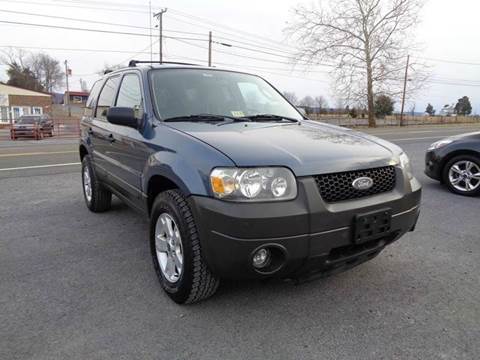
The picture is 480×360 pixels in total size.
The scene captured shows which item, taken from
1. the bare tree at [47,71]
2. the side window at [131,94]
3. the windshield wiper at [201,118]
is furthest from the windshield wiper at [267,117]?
the bare tree at [47,71]

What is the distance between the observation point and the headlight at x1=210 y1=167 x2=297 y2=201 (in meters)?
2.26

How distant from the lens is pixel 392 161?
2.77 meters

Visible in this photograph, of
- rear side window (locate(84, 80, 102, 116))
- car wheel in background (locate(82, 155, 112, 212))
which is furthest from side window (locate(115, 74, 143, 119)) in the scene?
car wheel in background (locate(82, 155, 112, 212))

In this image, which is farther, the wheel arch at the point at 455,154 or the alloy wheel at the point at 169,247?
the wheel arch at the point at 455,154

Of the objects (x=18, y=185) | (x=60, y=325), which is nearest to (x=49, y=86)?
(x=18, y=185)

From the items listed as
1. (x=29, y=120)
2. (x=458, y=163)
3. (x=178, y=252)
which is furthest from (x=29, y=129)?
(x=178, y=252)

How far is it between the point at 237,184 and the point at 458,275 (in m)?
2.24

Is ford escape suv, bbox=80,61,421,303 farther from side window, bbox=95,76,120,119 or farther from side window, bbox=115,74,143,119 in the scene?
side window, bbox=95,76,120,119

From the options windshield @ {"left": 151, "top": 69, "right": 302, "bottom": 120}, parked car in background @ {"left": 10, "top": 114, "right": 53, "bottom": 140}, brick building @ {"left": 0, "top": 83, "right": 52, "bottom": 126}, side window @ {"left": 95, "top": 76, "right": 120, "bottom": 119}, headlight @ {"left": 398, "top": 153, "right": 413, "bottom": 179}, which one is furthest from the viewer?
brick building @ {"left": 0, "top": 83, "right": 52, "bottom": 126}

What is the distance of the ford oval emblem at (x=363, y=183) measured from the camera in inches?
98.0

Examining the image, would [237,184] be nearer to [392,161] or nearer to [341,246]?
[341,246]

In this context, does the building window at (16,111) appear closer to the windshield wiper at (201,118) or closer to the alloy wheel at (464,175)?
the alloy wheel at (464,175)

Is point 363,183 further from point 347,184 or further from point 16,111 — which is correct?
point 16,111

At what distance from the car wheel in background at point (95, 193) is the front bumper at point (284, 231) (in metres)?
2.89
